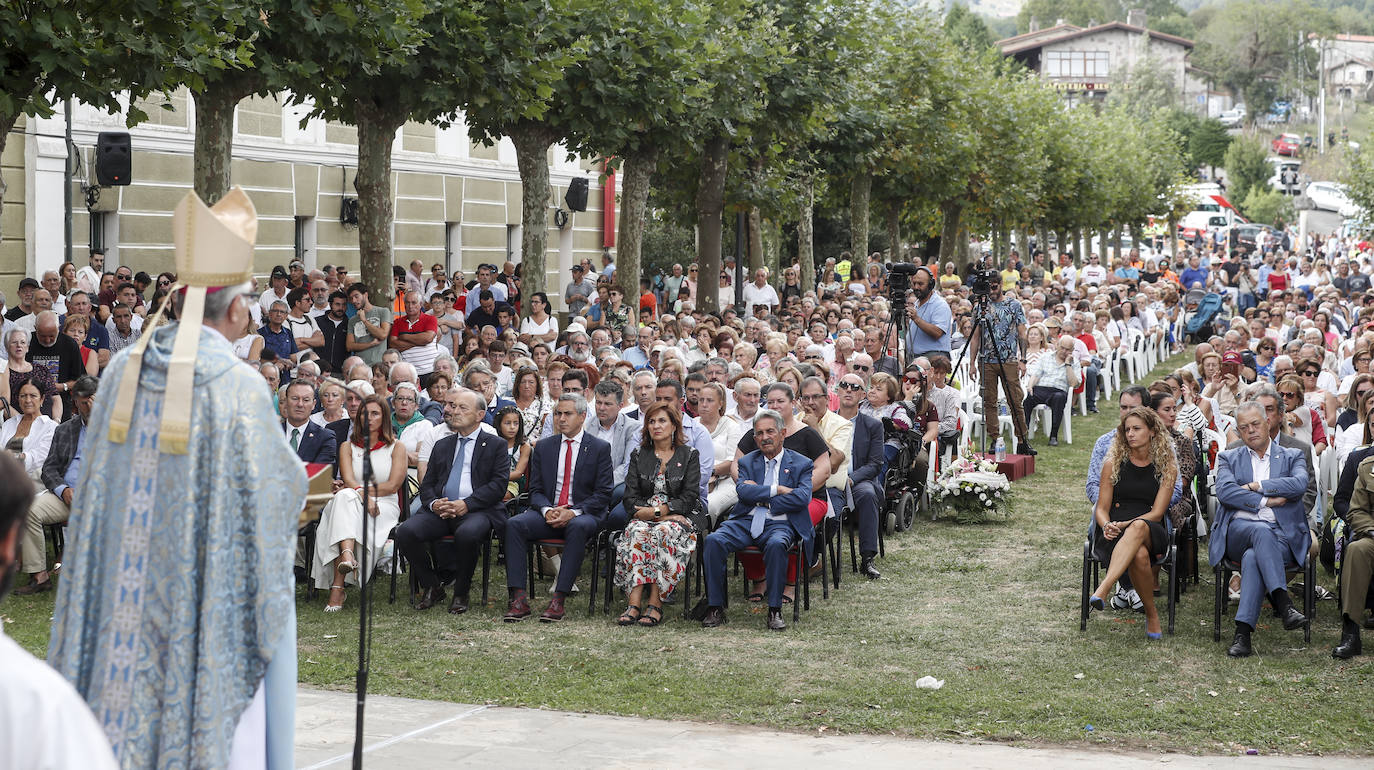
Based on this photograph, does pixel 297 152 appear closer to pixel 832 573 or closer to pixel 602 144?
pixel 602 144

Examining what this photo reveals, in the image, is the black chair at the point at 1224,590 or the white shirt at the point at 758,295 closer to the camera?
the black chair at the point at 1224,590

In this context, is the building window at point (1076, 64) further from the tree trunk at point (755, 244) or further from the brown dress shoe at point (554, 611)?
the brown dress shoe at point (554, 611)

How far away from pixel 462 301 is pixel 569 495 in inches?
407

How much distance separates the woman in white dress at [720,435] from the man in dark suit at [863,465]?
0.83 m

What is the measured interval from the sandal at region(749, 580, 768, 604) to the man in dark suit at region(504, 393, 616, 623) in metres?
1.08

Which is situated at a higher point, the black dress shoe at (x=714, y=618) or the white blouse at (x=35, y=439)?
the white blouse at (x=35, y=439)

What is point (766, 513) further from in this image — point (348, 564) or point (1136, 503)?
point (348, 564)

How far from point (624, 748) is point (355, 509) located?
3737 mm

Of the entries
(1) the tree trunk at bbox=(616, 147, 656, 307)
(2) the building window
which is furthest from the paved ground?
(2) the building window

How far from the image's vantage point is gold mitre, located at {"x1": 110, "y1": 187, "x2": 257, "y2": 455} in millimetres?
4008

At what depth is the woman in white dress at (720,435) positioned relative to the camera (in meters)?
10.5

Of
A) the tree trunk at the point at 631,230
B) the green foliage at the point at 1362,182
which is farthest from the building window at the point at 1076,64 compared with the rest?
the tree trunk at the point at 631,230

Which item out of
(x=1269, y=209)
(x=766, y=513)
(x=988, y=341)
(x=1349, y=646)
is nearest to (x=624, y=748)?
(x=766, y=513)

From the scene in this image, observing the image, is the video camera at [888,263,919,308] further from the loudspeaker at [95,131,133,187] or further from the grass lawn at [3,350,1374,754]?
the loudspeaker at [95,131,133,187]
